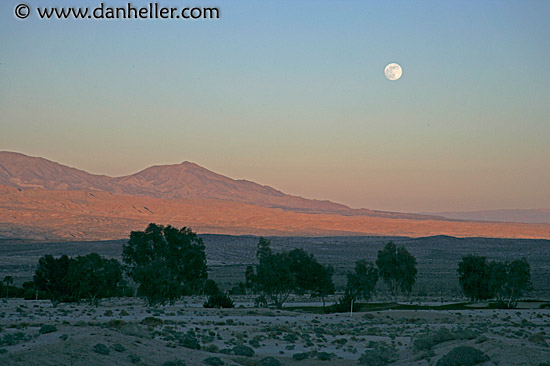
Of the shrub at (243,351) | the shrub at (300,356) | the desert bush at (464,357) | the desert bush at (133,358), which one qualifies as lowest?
the shrub at (300,356)

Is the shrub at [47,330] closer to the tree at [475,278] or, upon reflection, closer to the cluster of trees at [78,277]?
the cluster of trees at [78,277]

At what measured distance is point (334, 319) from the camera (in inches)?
1714

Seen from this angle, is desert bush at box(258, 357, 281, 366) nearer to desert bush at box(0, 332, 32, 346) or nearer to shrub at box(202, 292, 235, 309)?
desert bush at box(0, 332, 32, 346)

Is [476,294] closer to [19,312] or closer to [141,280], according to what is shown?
[141,280]

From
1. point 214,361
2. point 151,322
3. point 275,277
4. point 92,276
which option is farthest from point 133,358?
point 275,277

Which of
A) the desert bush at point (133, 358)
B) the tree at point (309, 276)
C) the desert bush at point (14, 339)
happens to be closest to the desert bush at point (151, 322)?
the desert bush at point (14, 339)

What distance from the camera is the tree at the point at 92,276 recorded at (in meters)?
51.7

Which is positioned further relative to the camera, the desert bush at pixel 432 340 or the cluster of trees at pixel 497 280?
the cluster of trees at pixel 497 280

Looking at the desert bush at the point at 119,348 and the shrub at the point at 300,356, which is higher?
the desert bush at the point at 119,348

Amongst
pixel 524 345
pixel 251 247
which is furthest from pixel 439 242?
pixel 524 345

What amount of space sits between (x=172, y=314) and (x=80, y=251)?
11040 centimetres

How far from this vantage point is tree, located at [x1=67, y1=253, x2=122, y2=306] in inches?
2035

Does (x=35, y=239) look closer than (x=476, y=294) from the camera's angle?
No

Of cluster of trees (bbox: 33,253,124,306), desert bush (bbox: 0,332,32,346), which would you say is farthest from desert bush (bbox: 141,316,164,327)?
cluster of trees (bbox: 33,253,124,306)
